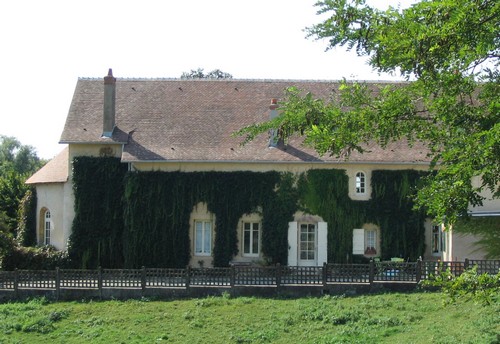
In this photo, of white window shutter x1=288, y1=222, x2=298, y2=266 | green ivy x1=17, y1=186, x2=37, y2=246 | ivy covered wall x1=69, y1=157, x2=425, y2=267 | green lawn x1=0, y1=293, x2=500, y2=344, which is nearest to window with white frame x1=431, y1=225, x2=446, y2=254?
ivy covered wall x1=69, y1=157, x2=425, y2=267

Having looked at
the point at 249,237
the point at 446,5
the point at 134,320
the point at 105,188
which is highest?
the point at 446,5

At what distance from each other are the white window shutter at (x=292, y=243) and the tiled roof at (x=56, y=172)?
10.4 meters

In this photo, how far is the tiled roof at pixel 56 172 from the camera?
35.0 meters

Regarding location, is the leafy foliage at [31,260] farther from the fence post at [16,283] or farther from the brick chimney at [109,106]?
the brick chimney at [109,106]

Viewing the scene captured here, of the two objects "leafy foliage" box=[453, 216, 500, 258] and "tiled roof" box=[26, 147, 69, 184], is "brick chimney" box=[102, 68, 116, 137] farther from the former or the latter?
"leafy foliage" box=[453, 216, 500, 258]

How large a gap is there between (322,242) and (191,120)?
8420 mm

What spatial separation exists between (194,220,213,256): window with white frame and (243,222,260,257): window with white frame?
1.53 m

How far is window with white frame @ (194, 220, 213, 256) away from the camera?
109ft

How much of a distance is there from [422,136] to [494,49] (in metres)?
1.90

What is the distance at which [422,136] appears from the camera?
527 inches

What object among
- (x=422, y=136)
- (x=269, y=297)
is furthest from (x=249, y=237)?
(x=422, y=136)

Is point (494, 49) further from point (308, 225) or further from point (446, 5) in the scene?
point (308, 225)

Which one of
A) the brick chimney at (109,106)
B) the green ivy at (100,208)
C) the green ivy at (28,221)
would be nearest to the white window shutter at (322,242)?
the green ivy at (100,208)

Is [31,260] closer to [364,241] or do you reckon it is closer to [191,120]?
[191,120]
